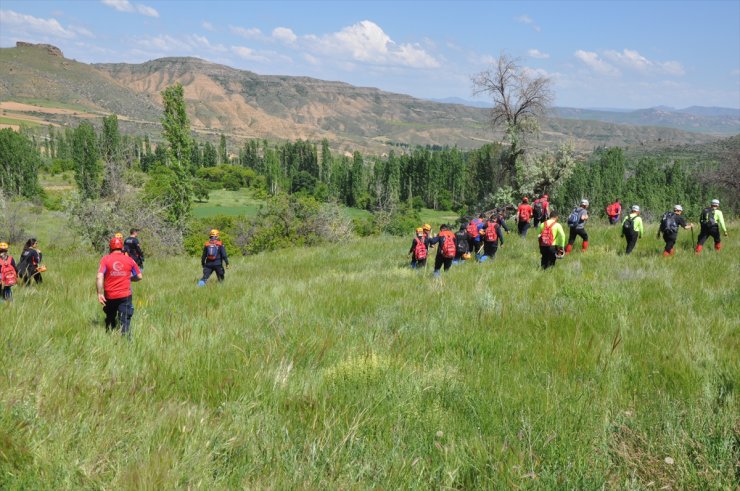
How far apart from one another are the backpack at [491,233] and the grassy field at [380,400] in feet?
27.3

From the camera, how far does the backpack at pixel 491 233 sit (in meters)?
14.5

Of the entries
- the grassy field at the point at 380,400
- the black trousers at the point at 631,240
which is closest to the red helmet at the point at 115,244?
the grassy field at the point at 380,400

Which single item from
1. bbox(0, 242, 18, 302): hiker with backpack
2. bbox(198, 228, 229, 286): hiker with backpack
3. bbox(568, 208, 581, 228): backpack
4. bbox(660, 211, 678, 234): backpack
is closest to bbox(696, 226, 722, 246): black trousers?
bbox(660, 211, 678, 234): backpack

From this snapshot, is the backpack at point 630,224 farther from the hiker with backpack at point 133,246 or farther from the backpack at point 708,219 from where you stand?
the hiker with backpack at point 133,246

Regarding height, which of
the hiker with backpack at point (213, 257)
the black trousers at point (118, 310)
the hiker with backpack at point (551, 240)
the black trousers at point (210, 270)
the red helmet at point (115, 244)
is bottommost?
the black trousers at point (210, 270)

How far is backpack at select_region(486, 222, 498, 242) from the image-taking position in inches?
572

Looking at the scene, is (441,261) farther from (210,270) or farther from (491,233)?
(210,270)

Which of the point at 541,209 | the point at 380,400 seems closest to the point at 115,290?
the point at 380,400

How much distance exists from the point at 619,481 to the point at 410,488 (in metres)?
1.11

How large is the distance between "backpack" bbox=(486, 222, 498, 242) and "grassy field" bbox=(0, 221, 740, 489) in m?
8.32

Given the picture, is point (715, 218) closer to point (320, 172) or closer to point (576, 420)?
point (576, 420)

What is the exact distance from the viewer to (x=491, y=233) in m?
14.6

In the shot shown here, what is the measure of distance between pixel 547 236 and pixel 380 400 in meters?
Answer: 9.18

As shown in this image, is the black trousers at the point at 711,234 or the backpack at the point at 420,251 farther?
the backpack at the point at 420,251
